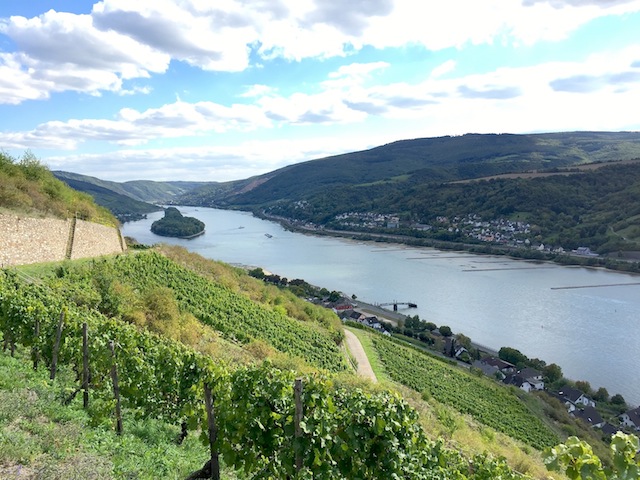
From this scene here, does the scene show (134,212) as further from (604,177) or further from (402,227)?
(604,177)

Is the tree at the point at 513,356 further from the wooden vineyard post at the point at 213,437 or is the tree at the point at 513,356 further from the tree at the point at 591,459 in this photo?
the tree at the point at 591,459

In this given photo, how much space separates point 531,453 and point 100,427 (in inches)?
573

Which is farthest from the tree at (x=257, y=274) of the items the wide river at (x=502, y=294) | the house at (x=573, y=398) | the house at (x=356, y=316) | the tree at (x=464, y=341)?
the house at (x=573, y=398)

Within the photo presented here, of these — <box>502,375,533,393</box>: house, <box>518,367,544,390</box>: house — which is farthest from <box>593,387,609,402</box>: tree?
<box>502,375,533,393</box>: house

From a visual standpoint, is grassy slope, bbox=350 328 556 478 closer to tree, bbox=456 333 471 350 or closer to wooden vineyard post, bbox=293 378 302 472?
wooden vineyard post, bbox=293 378 302 472

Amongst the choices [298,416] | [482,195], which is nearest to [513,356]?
[298,416]

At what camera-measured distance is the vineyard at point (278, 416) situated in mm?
3391

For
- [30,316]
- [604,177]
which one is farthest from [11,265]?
[604,177]

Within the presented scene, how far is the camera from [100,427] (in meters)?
5.26

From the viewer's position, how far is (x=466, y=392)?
68.2 feet

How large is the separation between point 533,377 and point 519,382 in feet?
3.02

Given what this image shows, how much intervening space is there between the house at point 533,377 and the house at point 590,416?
2.68m

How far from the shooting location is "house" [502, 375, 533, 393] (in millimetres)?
25497

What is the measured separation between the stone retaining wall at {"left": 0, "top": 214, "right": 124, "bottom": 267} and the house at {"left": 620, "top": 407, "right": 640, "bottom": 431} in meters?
26.8
